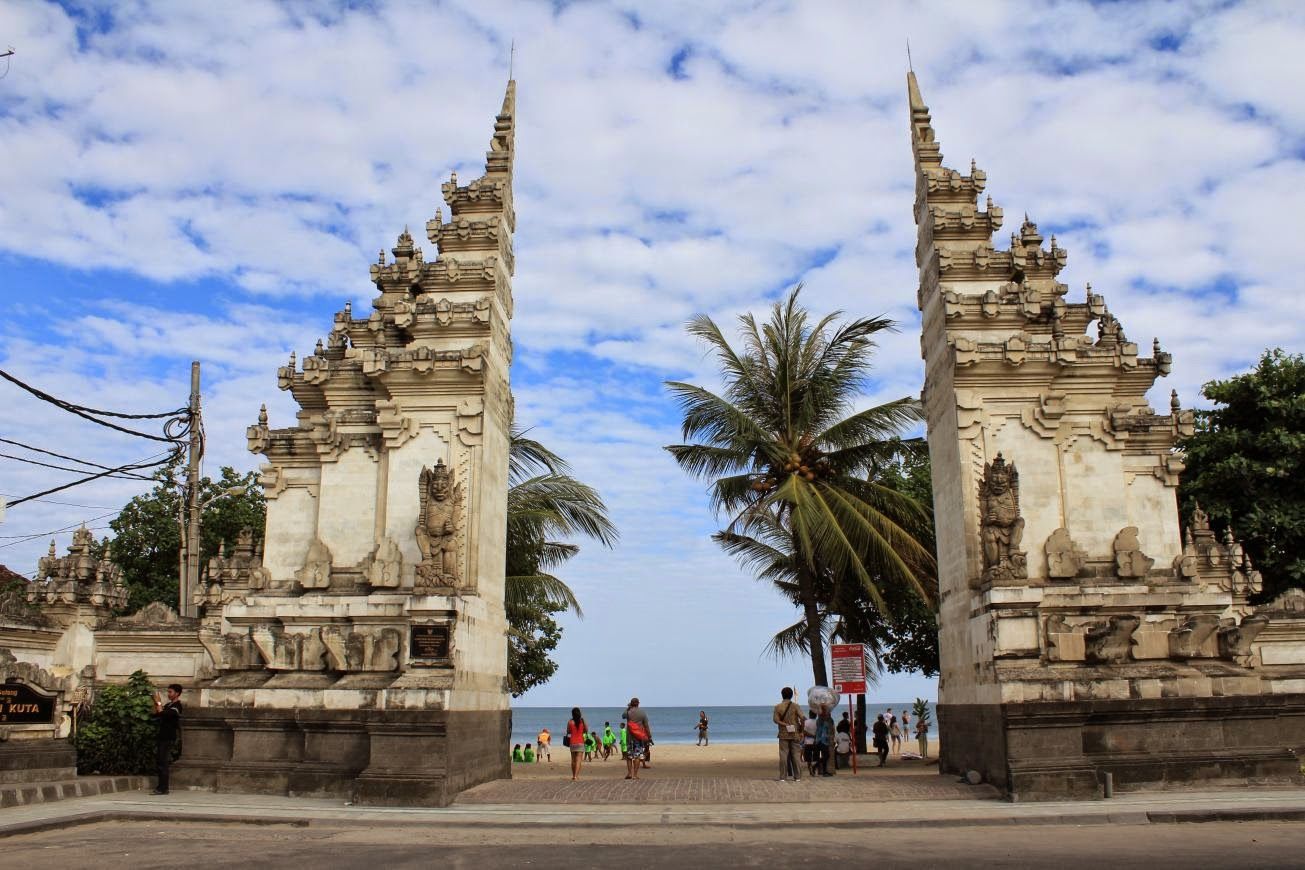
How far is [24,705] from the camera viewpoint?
15461 mm

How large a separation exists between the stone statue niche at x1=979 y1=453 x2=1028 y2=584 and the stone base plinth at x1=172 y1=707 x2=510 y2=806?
331 inches

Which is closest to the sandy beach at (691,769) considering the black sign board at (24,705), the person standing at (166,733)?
the person standing at (166,733)

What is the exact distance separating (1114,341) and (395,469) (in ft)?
40.7

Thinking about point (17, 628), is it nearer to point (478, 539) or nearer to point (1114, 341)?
point (478, 539)

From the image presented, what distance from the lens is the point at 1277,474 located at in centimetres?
2367

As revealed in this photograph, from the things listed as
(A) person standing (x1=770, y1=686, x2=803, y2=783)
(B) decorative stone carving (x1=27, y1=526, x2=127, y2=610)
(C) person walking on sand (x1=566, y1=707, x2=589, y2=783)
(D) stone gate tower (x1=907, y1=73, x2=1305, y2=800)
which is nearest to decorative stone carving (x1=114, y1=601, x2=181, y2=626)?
(B) decorative stone carving (x1=27, y1=526, x2=127, y2=610)

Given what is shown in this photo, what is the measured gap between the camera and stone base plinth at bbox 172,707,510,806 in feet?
49.6

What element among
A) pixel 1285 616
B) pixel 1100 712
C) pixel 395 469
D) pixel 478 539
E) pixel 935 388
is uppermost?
pixel 935 388

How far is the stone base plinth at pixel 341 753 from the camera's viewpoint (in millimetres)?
15125

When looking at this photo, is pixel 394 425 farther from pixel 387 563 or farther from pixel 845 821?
pixel 845 821

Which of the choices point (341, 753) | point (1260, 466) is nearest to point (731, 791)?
point (341, 753)

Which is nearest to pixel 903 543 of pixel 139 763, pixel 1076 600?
pixel 1076 600

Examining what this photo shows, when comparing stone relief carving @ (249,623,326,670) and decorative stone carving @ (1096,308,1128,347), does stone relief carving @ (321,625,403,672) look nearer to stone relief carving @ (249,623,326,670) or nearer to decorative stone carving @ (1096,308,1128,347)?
stone relief carving @ (249,623,326,670)

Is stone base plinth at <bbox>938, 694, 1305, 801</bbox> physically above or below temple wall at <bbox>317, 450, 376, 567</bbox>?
below
